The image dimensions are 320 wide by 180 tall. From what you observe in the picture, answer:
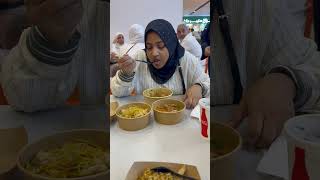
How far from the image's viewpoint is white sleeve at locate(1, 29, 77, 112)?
0.46 meters

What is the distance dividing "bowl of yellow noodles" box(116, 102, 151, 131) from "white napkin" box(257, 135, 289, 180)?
Answer: 1.24ft

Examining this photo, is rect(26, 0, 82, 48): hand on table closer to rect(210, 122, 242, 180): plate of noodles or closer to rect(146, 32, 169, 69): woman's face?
rect(210, 122, 242, 180): plate of noodles

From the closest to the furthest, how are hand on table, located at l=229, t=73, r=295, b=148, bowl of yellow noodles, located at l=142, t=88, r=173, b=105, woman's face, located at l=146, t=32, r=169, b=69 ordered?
hand on table, located at l=229, t=73, r=295, b=148, bowl of yellow noodles, located at l=142, t=88, r=173, b=105, woman's face, located at l=146, t=32, r=169, b=69

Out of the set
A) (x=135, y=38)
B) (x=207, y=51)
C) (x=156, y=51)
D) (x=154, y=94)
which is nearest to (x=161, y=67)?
(x=156, y=51)

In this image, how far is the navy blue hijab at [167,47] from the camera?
1.01m

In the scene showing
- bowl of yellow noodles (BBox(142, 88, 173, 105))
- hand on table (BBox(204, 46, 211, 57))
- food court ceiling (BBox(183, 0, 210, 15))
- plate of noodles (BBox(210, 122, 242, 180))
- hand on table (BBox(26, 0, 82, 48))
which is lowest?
plate of noodles (BBox(210, 122, 242, 180))

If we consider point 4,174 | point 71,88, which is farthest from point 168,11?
point 4,174

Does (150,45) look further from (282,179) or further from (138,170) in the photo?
(282,179)

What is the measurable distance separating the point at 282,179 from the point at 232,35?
31cm

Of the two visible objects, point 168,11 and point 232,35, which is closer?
point 232,35

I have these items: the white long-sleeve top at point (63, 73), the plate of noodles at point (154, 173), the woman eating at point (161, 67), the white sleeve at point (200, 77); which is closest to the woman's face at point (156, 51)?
the woman eating at point (161, 67)

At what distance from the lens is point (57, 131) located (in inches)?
20.0

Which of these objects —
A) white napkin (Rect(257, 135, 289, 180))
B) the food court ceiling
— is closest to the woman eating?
the food court ceiling

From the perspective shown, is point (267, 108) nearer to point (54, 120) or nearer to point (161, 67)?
point (54, 120)
